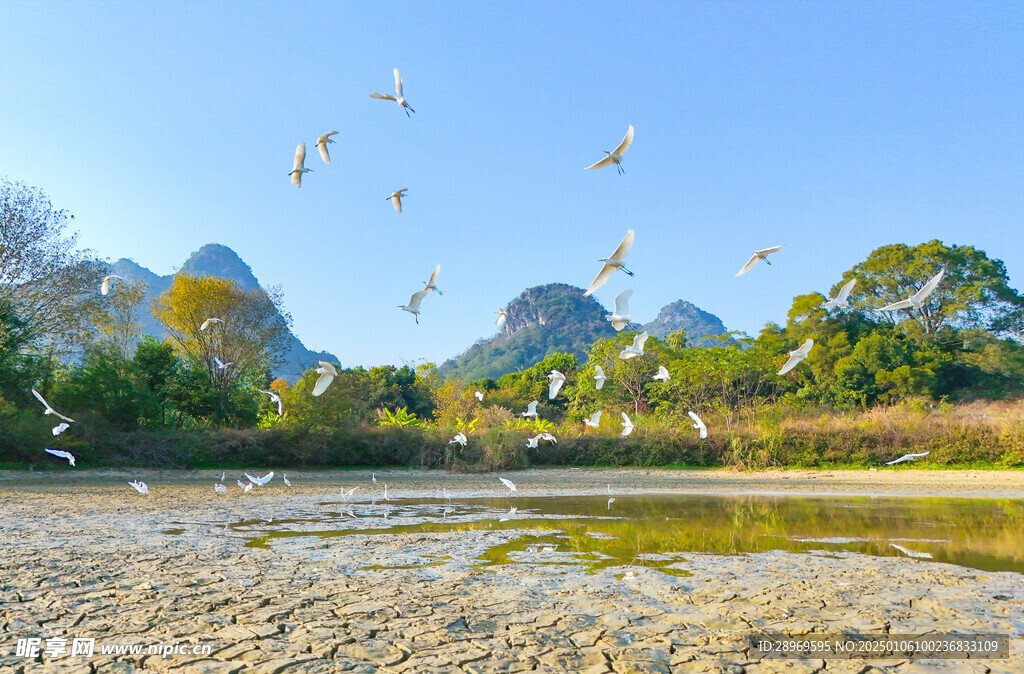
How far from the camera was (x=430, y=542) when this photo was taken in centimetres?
790

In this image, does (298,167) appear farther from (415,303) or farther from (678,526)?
(678,526)

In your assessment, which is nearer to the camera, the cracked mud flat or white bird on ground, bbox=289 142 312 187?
the cracked mud flat

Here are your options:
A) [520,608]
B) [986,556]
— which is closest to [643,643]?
[520,608]

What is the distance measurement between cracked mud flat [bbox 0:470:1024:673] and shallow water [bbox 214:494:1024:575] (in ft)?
1.46

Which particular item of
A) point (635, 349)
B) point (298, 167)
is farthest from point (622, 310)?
point (298, 167)

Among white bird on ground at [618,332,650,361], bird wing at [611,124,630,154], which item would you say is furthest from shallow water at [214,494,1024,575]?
bird wing at [611,124,630,154]

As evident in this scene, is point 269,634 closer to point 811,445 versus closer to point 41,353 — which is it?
point 811,445

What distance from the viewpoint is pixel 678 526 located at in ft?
31.7

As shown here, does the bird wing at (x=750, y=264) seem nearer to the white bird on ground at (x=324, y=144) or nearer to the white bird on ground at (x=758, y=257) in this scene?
the white bird on ground at (x=758, y=257)

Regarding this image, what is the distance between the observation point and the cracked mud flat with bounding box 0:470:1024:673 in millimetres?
3805

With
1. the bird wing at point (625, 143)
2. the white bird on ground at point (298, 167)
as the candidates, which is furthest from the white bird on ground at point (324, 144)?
the bird wing at point (625, 143)

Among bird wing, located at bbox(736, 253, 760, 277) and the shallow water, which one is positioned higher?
bird wing, located at bbox(736, 253, 760, 277)

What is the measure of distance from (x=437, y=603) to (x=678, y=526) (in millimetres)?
5569

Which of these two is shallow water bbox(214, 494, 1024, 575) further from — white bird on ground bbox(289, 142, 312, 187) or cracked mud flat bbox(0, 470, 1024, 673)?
white bird on ground bbox(289, 142, 312, 187)
